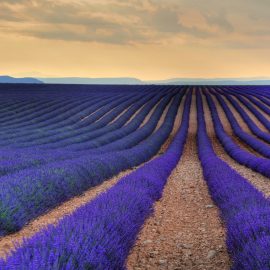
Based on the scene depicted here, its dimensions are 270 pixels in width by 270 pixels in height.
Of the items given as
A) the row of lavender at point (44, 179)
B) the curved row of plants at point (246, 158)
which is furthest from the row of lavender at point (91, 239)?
the curved row of plants at point (246, 158)

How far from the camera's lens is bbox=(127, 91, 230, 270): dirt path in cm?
496

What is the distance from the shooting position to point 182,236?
6.11m

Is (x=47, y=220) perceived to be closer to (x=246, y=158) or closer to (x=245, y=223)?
→ (x=245, y=223)

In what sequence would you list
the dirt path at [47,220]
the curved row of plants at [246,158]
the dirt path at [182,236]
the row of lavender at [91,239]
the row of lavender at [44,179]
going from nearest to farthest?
the row of lavender at [91,239], the dirt path at [182,236], the dirt path at [47,220], the row of lavender at [44,179], the curved row of plants at [246,158]

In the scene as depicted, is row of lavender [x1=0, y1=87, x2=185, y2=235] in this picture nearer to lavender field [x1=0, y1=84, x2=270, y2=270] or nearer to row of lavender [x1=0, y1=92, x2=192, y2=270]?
lavender field [x1=0, y1=84, x2=270, y2=270]

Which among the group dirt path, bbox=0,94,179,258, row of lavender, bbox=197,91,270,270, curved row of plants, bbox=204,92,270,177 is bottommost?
curved row of plants, bbox=204,92,270,177

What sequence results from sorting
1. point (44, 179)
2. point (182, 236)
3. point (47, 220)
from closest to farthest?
point (182, 236)
point (47, 220)
point (44, 179)

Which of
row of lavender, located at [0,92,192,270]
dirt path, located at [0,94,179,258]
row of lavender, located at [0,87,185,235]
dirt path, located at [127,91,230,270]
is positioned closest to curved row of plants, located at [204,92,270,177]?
row of lavender, located at [0,87,185,235]

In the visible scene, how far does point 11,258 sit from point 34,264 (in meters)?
0.24

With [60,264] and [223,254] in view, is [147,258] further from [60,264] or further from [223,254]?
[60,264]

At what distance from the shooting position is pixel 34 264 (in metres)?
2.84

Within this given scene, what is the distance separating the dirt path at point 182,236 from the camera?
195 inches

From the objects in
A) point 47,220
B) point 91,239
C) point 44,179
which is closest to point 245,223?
point 91,239

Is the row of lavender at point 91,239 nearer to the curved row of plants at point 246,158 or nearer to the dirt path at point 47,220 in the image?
the dirt path at point 47,220
